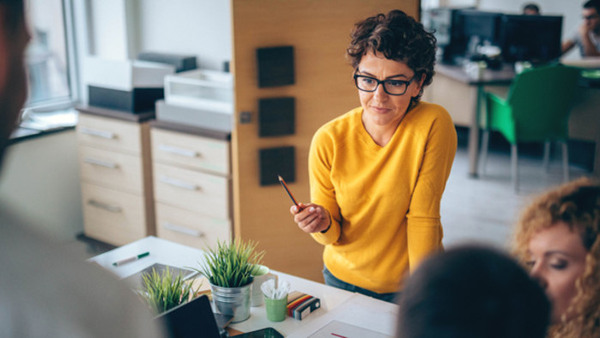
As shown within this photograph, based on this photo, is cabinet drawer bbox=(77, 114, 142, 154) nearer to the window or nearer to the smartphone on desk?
the window

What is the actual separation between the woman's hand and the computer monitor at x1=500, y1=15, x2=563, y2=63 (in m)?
4.16

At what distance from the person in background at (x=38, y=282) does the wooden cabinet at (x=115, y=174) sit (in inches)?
118

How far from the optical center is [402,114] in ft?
5.63

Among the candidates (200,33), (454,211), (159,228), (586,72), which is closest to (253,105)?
(159,228)

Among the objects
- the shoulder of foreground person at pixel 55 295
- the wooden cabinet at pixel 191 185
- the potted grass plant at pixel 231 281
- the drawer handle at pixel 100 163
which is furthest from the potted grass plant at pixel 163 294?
the drawer handle at pixel 100 163

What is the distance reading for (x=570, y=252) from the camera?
115 cm

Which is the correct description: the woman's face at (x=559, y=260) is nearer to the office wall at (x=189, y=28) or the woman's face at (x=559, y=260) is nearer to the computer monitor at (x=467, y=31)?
the office wall at (x=189, y=28)

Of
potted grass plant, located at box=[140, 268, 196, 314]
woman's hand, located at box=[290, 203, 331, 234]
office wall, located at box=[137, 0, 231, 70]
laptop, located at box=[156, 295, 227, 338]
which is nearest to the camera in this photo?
laptop, located at box=[156, 295, 227, 338]

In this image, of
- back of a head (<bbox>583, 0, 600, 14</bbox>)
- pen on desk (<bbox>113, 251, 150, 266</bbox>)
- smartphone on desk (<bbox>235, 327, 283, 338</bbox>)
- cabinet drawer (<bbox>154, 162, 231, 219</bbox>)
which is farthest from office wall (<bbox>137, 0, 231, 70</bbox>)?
back of a head (<bbox>583, 0, 600, 14</bbox>)

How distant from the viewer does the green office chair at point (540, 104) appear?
436cm

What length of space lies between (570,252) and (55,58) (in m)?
3.73

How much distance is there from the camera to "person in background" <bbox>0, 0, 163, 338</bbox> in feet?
1.31

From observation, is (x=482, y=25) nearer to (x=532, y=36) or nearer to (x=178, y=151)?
(x=532, y=36)

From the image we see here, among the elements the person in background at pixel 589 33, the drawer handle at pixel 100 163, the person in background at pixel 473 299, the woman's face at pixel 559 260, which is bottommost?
the drawer handle at pixel 100 163
